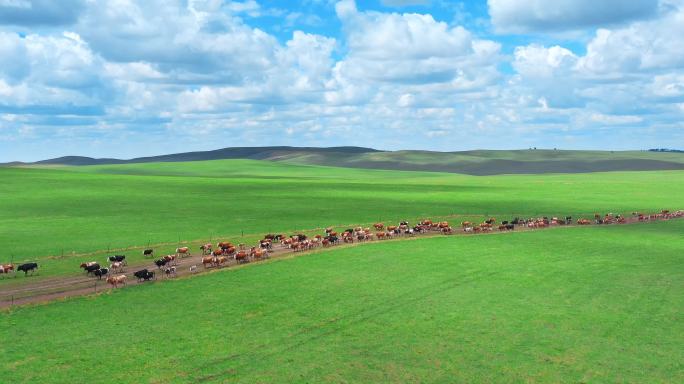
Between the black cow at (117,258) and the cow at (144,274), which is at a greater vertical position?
the black cow at (117,258)

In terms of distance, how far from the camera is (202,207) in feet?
243

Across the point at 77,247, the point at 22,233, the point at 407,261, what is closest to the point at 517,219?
the point at 407,261

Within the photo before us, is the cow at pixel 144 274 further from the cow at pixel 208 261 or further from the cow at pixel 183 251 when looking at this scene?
the cow at pixel 183 251

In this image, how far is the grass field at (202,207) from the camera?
5131cm

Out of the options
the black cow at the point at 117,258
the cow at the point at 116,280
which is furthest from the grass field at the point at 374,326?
the black cow at the point at 117,258

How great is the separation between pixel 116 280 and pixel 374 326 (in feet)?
54.6

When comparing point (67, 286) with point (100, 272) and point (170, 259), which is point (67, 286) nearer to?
point (100, 272)

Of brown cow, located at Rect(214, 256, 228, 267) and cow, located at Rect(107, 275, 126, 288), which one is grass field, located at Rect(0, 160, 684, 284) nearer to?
cow, located at Rect(107, 275, 126, 288)

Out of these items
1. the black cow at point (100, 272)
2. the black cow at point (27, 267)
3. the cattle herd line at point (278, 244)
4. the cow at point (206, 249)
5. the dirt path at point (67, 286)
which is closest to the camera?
the dirt path at point (67, 286)

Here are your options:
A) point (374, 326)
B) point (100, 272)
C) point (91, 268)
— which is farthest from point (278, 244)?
point (374, 326)

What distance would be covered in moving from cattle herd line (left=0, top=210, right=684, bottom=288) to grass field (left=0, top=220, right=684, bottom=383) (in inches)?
120

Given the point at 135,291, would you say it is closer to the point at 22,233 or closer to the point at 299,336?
the point at 299,336

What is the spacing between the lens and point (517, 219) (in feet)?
214

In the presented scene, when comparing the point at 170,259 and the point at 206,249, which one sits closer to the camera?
the point at 170,259
